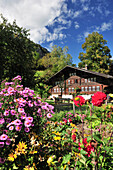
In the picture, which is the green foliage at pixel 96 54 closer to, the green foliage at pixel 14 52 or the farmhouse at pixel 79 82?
the farmhouse at pixel 79 82

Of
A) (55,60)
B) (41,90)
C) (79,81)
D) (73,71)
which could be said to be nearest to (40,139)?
(41,90)

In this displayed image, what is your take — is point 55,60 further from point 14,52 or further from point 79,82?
point 14,52

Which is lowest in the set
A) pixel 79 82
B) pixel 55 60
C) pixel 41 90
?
pixel 41 90

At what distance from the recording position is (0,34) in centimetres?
883

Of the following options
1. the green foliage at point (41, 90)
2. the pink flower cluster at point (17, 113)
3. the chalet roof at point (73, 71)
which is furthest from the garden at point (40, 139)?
the chalet roof at point (73, 71)

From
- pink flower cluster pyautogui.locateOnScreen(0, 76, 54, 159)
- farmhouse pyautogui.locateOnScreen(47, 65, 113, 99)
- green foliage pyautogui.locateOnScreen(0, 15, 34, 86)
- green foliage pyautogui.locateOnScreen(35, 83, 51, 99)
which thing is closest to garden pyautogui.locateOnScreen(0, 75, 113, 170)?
pink flower cluster pyautogui.locateOnScreen(0, 76, 54, 159)

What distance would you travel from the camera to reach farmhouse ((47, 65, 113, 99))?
22703 mm

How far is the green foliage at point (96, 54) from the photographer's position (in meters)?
30.9

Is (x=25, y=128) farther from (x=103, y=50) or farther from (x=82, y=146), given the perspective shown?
(x=103, y=50)

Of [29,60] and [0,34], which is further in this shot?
[29,60]

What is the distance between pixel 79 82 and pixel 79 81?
0.22 metres

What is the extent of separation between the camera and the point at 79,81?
2508 centimetres

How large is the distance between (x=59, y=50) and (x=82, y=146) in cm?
4063

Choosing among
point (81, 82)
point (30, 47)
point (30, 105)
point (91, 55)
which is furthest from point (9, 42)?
point (91, 55)
